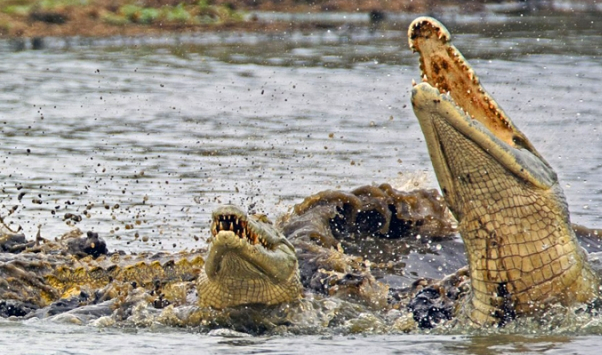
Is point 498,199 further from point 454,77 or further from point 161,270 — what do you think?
point 161,270

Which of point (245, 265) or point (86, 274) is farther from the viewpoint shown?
point (86, 274)

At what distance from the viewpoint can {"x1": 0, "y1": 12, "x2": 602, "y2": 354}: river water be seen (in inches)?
306

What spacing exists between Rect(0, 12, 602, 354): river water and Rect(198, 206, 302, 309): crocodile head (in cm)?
27

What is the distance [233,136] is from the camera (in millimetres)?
18250

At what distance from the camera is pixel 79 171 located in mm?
15367

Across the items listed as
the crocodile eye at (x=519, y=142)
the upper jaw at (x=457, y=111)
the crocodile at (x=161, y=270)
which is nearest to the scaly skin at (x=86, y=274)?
the crocodile at (x=161, y=270)

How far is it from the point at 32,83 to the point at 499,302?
18180mm

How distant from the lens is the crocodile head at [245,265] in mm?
7145

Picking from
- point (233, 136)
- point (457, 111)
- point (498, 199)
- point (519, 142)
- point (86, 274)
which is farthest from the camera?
point (233, 136)

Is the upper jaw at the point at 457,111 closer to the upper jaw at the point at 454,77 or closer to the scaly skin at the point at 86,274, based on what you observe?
the upper jaw at the point at 454,77

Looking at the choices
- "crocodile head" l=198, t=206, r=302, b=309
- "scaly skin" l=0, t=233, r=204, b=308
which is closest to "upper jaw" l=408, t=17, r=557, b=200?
"crocodile head" l=198, t=206, r=302, b=309

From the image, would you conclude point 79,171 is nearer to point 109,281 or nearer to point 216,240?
point 109,281

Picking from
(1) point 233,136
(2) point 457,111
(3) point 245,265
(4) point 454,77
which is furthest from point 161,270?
(1) point 233,136

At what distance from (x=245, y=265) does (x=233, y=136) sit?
1092cm
